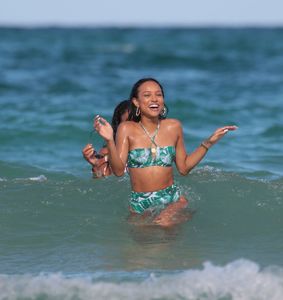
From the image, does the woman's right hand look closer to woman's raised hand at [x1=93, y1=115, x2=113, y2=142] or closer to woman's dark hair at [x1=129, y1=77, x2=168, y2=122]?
woman's dark hair at [x1=129, y1=77, x2=168, y2=122]

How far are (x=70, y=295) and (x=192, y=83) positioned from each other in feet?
58.5

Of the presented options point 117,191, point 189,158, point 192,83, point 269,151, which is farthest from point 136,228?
point 192,83

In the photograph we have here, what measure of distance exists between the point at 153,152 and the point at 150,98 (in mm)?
423

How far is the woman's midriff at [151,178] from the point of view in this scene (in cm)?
689

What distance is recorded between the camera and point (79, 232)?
696cm

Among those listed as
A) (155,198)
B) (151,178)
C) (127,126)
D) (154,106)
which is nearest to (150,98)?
(154,106)

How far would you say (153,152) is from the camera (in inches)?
269

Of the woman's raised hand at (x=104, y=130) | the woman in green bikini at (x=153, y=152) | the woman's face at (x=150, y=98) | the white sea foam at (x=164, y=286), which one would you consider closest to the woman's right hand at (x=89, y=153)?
the woman in green bikini at (x=153, y=152)

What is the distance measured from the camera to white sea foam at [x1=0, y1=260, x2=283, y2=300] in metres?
5.44

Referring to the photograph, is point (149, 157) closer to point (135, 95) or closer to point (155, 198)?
point (155, 198)

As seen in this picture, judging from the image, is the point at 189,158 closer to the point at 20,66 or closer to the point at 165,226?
the point at 165,226

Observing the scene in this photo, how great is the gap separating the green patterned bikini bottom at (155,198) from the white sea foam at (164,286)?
4.16ft

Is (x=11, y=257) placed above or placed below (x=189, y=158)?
below

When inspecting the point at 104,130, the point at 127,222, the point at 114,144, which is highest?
the point at 104,130
